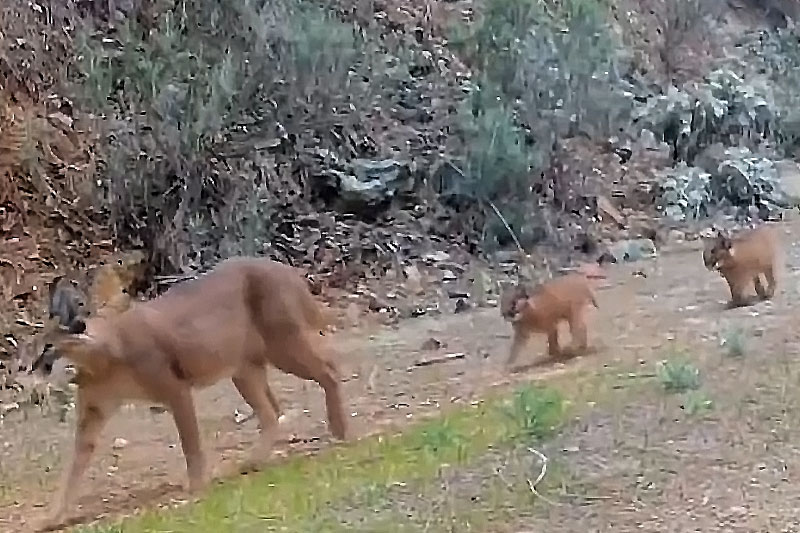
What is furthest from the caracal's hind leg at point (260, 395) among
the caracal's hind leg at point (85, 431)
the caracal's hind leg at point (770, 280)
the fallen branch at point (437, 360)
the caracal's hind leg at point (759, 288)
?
the caracal's hind leg at point (770, 280)

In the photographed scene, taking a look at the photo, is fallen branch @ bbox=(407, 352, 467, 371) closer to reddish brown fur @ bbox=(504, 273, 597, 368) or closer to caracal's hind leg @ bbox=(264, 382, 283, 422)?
reddish brown fur @ bbox=(504, 273, 597, 368)

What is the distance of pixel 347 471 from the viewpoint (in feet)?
11.3

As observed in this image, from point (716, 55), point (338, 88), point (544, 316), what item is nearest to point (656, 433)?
point (544, 316)

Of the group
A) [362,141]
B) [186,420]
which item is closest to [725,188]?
[362,141]

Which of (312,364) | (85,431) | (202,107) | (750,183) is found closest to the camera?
(85,431)

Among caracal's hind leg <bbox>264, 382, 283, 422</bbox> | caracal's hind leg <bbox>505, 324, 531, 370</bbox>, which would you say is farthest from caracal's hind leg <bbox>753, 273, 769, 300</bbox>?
caracal's hind leg <bbox>264, 382, 283, 422</bbox>

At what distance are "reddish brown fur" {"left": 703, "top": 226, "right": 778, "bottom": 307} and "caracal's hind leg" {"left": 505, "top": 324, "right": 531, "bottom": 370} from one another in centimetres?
84

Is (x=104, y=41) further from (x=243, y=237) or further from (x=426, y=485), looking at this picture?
(x=426, y=485)

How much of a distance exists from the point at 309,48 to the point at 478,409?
4.39m

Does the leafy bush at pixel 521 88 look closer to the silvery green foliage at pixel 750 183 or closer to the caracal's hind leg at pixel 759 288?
the silvery green foliage at pixel 750 183

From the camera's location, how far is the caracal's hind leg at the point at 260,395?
444cm

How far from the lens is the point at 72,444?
432 centimetres

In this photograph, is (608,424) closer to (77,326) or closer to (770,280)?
(77,326)

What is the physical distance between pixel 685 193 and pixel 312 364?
5153 millimetres
